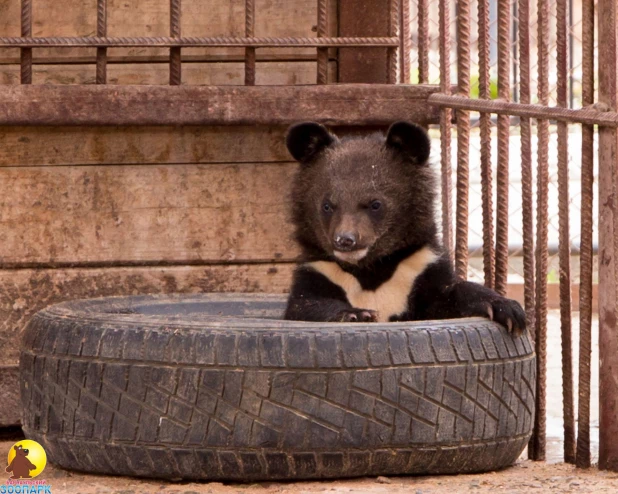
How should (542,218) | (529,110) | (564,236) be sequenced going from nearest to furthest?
(564,236), (529,110), (542,218)

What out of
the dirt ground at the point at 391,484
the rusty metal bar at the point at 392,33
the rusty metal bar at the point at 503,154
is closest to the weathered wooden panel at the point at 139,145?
the rusty metal bar at the point at 392,33

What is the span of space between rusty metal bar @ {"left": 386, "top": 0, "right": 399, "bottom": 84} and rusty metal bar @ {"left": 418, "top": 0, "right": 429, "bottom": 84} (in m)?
0.12

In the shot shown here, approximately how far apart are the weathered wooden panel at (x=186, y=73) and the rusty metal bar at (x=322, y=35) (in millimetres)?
259

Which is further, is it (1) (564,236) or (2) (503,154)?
(2) (503,154)

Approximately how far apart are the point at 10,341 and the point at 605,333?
106 inches

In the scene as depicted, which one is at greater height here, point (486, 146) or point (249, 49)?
point (249, 49)

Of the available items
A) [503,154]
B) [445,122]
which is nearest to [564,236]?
[503,154]

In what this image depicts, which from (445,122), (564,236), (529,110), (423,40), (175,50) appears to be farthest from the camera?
(423,40)

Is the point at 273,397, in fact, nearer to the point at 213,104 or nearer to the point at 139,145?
the point at 213,104

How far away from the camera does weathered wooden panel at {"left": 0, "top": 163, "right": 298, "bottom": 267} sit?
510 centimetres

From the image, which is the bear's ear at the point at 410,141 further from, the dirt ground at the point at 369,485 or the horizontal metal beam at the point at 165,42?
the dirt ground at the point at 369,485

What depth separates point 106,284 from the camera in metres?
5.18

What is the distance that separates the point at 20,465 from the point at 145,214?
63.6 inches

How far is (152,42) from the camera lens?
4.73m
